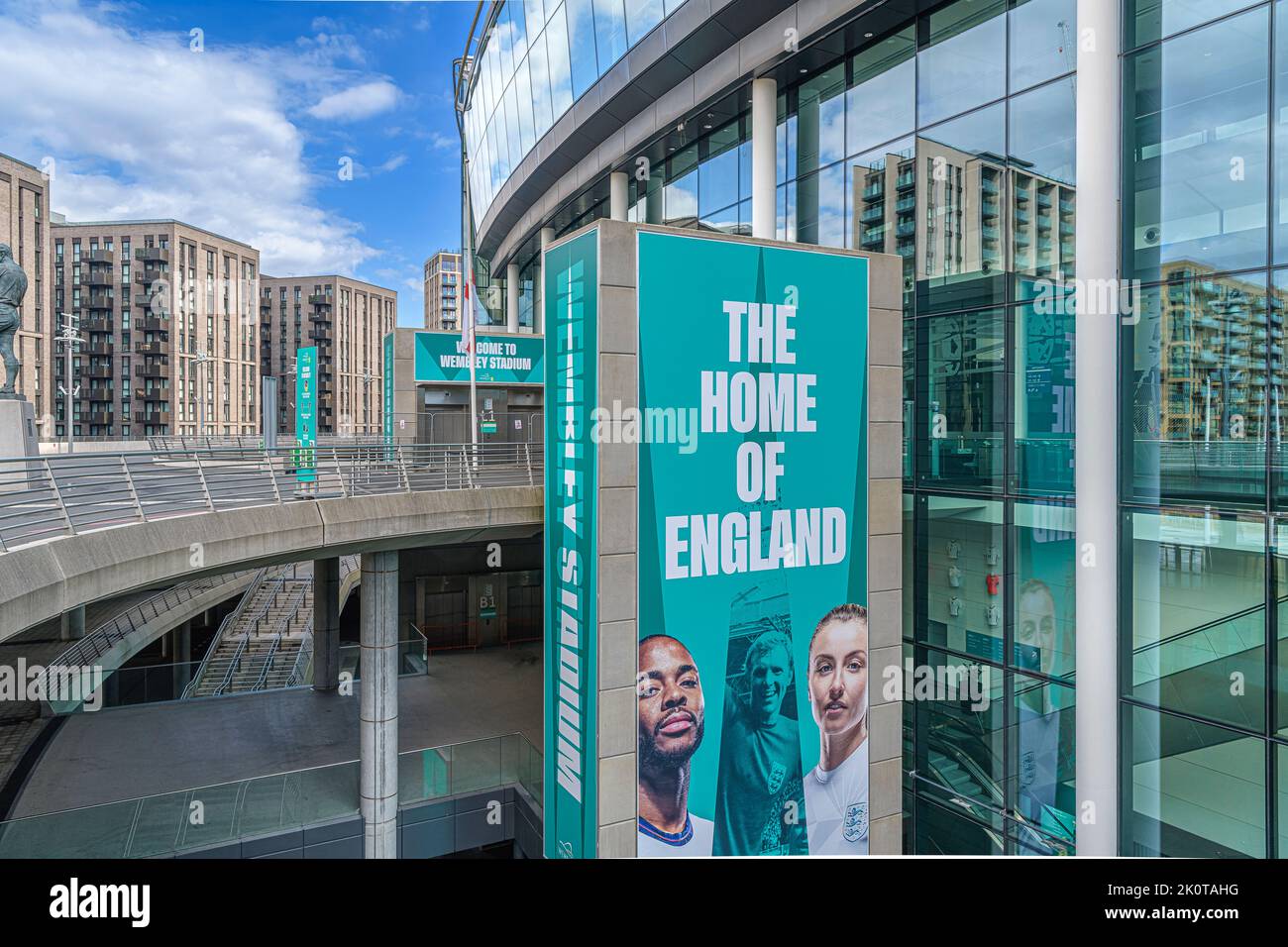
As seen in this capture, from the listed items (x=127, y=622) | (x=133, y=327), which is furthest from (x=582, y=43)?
(x=133, y=327)

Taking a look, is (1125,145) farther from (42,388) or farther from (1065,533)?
(42,388)

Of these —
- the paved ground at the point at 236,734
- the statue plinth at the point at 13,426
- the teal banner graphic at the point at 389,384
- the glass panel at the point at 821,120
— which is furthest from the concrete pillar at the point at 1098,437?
the teal banner graphic at the point at 389,384

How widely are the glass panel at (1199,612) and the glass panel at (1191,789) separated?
1.01ft

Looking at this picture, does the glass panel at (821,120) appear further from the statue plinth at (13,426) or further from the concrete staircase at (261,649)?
the concrete staircase at (261,649)

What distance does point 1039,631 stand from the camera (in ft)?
40.6

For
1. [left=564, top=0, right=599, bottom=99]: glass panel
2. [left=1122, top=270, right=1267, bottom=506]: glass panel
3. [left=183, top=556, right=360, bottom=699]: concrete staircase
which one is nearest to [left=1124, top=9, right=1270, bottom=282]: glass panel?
[left=1122, top=270, right=1267, bottom=506]: glass panel

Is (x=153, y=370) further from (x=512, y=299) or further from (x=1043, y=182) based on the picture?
(x=1043, y=182)

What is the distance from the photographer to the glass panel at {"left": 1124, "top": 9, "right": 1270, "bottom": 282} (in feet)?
32.3

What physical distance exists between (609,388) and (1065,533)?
720 cm

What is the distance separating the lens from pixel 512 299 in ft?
125

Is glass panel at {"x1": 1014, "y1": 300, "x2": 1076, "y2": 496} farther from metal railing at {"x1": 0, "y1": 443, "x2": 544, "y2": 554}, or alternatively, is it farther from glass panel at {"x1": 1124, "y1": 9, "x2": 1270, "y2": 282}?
metal railing at {"x1": 0, "y1": 443, "x2": 544, "y2": 554}

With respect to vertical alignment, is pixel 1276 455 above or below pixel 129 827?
above

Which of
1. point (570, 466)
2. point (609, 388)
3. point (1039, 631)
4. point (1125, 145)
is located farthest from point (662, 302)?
point (1039, 631)

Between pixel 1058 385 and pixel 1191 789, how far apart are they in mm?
5790
